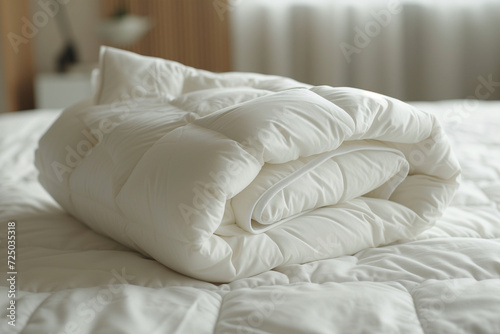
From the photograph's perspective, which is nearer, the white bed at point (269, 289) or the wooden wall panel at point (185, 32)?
the white bed at point (269, 289)

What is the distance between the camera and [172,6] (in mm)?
3543

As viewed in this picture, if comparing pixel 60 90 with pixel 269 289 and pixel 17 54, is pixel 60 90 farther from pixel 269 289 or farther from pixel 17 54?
pixel 269 289

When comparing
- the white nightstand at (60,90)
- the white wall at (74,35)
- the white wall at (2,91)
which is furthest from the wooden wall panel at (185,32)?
the white wall at (2,91)

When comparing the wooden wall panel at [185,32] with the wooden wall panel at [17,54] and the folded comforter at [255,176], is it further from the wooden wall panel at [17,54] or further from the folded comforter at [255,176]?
the folded comforter at [255,176]

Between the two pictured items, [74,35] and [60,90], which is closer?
[60,90]

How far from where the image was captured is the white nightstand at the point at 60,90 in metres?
3.33

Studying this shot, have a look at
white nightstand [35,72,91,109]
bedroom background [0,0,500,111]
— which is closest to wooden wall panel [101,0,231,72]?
bedroom background [0,0,500,111]

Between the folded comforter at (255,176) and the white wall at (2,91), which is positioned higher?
the folded comforter at (255,176)

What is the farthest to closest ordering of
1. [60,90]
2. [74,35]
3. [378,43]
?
[74,35] → [378,43] → [60,90]

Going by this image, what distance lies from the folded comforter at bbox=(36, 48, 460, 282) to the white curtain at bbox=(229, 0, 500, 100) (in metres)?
2.59

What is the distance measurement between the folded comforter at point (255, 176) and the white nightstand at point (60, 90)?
7.77 ft

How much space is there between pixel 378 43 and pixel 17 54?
6.62 ft

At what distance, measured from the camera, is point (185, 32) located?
3.56 meters

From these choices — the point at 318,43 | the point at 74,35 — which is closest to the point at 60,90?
the point at 74,35
